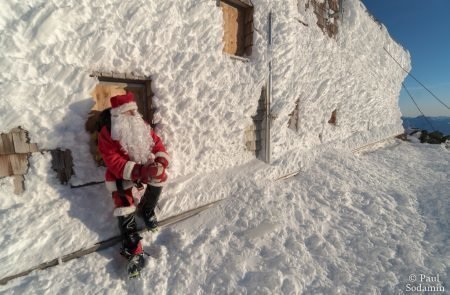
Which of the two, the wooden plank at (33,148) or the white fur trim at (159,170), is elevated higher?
the wooden plank at (33,148)

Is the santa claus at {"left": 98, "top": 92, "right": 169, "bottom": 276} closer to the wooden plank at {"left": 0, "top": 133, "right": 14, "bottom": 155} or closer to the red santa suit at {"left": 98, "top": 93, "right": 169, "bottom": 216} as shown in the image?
the red santa suit at {"left": 98, "top": 93, "right": 169, "bottom": 216}

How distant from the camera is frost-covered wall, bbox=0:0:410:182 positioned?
308 centimetres

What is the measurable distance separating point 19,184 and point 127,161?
1.28 metres

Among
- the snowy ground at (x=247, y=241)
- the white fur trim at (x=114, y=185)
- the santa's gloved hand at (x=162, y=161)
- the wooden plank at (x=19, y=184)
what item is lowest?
the snowy ground at (x=247, y=241)

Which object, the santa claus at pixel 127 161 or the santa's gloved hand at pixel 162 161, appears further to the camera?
the santa's gloved hand at pixel 162 161

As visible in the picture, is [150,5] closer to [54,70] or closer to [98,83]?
[98,83]

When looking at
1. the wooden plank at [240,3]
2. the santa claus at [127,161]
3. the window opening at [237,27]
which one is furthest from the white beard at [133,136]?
the wooden plank at [240,3]

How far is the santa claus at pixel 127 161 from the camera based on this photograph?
3.20 metres

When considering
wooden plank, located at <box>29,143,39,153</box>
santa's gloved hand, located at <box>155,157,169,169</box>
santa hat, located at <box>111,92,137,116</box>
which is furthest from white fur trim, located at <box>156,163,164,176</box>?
wooden plank, located at <box>29,143,39,153</box>

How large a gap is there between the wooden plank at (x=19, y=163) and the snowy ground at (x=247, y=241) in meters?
0.10

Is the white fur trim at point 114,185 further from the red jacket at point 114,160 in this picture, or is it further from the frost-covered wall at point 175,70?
the frost-covered wall at point 175,70

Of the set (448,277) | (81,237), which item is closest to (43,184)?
(81,237)

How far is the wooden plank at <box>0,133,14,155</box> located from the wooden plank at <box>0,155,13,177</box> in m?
0.06

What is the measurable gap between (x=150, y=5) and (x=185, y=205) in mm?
3265
